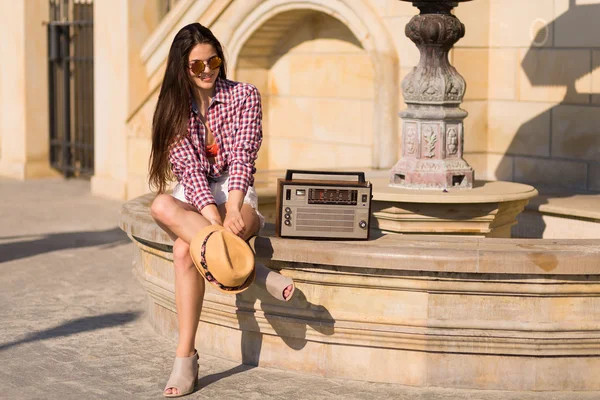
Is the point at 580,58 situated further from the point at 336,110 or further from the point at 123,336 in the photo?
the point at 123,336

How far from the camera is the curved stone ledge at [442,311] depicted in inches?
220

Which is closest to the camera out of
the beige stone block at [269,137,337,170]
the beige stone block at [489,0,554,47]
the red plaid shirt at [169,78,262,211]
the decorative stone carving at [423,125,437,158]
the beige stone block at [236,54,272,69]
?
the red plaid shirt at [169,78,262,211]

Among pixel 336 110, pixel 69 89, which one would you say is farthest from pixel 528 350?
pixel 69 89

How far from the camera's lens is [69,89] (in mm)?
17078

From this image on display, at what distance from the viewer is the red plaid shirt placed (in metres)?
5.90

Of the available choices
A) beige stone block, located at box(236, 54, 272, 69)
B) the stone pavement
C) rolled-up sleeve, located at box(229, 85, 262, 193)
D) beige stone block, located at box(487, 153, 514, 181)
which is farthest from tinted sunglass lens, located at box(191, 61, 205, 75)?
beige stone block, located at box(236, 54, 272, 69)

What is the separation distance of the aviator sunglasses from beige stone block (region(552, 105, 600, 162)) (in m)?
4.63

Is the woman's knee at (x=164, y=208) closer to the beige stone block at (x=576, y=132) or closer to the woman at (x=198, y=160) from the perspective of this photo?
the woman at (x=198, y=160)

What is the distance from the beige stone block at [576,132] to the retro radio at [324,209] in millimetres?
4196

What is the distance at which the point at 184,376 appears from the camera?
5.66 meters

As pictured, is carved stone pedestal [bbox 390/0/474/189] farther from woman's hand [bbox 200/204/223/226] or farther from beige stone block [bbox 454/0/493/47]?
beige stone block [bbox 454/0/493/47]

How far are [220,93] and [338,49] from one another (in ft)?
20.9

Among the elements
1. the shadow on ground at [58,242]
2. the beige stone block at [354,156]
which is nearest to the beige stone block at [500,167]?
the beige stone block at [354,156]

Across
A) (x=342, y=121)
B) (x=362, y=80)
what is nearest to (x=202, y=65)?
(x=362, y=80)
